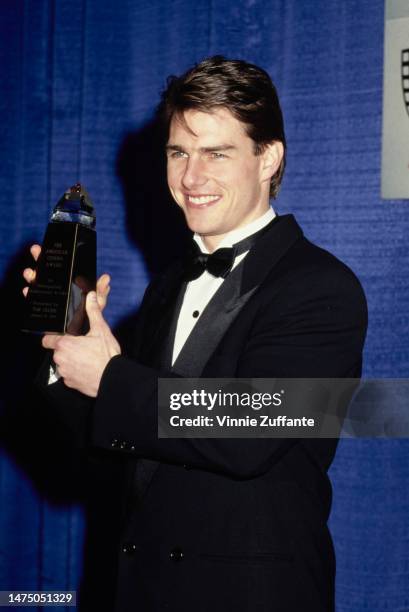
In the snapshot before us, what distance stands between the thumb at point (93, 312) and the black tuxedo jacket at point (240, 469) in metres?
0.08

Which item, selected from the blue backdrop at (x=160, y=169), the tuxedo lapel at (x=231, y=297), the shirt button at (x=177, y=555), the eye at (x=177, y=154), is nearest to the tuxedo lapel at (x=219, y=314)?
the tuxedo lapel at (x=231, y=297)

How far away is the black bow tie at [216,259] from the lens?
4.56 feet

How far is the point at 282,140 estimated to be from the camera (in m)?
1.52

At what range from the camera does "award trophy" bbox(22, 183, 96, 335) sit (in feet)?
4.00

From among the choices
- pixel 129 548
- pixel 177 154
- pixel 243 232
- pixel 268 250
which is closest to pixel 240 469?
pixel 129 548

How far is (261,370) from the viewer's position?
3.85 feet

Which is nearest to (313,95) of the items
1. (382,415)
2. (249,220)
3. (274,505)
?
(249,220)

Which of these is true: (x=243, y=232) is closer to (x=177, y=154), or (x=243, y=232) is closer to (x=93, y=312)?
(x=177, y=154)

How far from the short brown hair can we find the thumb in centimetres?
43

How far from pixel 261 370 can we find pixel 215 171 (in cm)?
44

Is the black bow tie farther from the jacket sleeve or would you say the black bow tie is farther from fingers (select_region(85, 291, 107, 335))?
fingers (select_region(85, 291, 107, 335))

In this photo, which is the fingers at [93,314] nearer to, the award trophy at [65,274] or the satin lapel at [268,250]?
the award trophy at [65,274]

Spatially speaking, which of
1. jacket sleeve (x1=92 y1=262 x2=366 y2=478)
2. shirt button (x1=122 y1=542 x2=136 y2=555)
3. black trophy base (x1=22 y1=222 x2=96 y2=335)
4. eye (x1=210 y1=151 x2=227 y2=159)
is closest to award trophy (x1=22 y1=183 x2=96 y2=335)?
black trophy base (x1=22 y1=222 x2=96 y2=335)

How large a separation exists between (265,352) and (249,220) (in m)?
0.37
